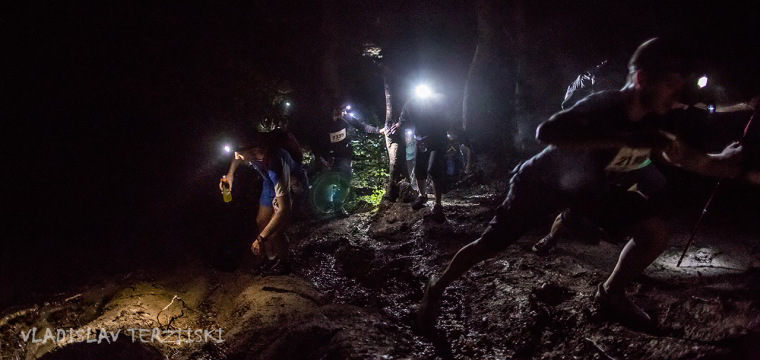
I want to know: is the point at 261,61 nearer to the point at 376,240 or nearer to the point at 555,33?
the point at 376,240

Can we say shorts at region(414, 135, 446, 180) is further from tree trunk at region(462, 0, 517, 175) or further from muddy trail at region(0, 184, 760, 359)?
tree trunk at region(462, 0, 517, 175)

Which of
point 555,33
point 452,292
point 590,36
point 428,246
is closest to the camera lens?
point 452,292

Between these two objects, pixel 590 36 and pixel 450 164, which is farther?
pixel 450 164

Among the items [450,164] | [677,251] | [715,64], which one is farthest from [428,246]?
[715,64]

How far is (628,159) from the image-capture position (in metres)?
2.47

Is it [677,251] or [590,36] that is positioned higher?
[590,36]

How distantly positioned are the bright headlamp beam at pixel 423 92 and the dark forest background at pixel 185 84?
312cm

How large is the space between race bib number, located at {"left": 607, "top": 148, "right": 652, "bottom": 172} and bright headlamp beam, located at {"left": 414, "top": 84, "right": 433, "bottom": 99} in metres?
4.41

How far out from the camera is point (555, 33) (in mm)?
8969

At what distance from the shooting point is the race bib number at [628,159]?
240cm

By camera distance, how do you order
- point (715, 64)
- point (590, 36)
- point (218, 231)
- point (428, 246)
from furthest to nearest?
point (590, 36) → point (218, 231) → point (715, 64) → point (428, 246)

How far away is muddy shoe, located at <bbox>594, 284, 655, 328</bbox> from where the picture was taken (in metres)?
2.56

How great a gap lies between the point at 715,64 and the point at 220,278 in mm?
9176

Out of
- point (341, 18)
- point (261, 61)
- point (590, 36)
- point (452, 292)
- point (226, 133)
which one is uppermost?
point (341, 18)
